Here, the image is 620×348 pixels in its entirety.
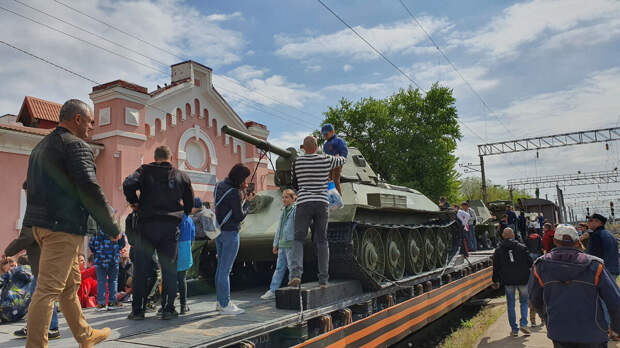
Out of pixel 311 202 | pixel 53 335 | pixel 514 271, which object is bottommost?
pixel 514 271

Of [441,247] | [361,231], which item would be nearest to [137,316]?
[361,231]

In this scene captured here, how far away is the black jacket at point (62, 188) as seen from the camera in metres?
3.24

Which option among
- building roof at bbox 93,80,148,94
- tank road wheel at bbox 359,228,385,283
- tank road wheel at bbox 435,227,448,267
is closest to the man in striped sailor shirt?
tank road wheel at bbox 359,228,385,283

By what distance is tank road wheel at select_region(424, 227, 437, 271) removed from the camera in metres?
9.50

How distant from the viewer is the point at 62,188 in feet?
10.9

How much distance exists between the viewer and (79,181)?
329cm

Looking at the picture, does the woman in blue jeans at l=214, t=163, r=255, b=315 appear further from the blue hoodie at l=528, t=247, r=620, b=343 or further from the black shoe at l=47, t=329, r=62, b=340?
the blue hoodie at l=528, t=247, r=620, b=343

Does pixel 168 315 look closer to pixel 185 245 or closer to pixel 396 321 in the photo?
pixel 185 245

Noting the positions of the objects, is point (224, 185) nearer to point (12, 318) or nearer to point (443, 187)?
point (12, 318)

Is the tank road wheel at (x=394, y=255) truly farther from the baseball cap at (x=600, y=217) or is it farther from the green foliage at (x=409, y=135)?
the green foliage at (x=409, y=135)

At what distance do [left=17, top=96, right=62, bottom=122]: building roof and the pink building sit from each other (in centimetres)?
4

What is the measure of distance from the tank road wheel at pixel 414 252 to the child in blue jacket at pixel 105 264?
191 inches

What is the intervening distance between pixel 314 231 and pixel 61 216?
3.06 meters

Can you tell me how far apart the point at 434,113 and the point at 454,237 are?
2038cm
